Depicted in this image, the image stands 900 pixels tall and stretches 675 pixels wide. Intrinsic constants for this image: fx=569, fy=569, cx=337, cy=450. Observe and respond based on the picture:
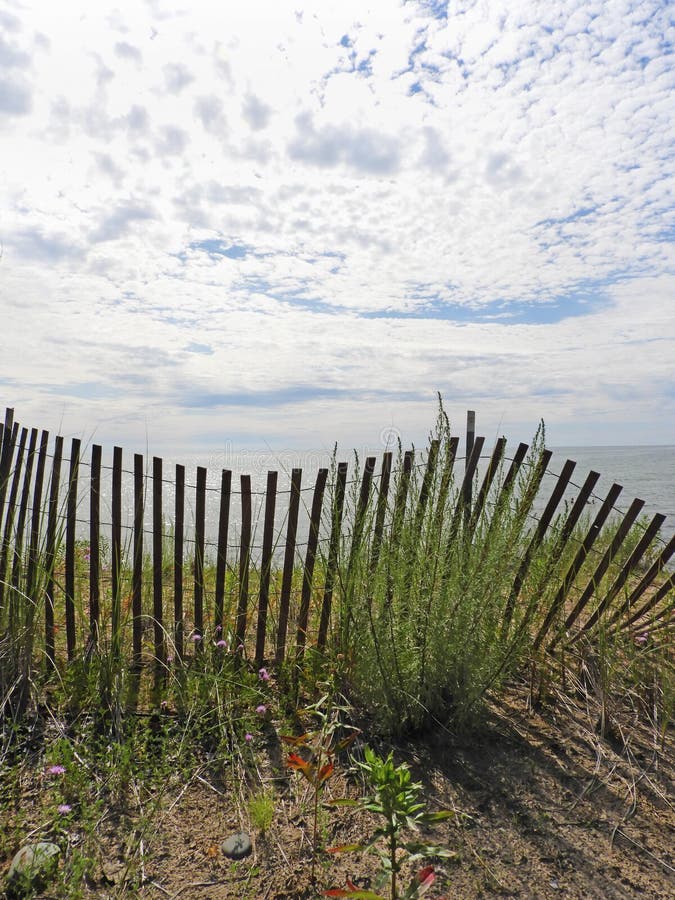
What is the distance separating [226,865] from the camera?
200 cm

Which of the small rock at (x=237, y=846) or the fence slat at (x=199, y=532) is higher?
the fence slat at (x=199, y=532)

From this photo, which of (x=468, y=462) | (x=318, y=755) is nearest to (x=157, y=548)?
A: (x=318, y=755)

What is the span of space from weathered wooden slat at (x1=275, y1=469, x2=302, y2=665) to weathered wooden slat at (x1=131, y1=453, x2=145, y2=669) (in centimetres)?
80

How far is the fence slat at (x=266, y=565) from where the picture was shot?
323 cm

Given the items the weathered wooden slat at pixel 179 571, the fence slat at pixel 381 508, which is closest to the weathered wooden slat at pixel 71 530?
the weathered wooden slat at pixel 179 571

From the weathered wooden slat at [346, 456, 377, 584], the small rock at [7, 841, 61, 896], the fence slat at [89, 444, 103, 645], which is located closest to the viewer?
the small rock at [7, 841, 61, 896]

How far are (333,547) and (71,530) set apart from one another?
157 cm

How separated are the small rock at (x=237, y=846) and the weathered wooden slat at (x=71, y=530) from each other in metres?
1.75

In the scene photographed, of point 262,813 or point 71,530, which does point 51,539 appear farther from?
point 262,813

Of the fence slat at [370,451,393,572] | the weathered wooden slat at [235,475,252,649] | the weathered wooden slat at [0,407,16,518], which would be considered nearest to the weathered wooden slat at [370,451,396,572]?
the fence slat at [370,451,393,572]

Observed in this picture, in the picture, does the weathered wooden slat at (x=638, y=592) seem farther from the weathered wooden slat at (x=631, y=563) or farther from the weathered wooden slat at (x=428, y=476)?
the weathered wooden slat at (x=428, y=476)

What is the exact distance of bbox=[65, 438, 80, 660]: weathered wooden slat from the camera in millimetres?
3307

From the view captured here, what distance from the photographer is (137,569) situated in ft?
10.9

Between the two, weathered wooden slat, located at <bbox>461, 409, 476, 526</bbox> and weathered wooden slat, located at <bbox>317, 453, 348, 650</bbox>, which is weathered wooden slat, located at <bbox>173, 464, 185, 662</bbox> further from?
weathered wooden slat, located at <bbox>461, 409, 476, 526</bbox>
